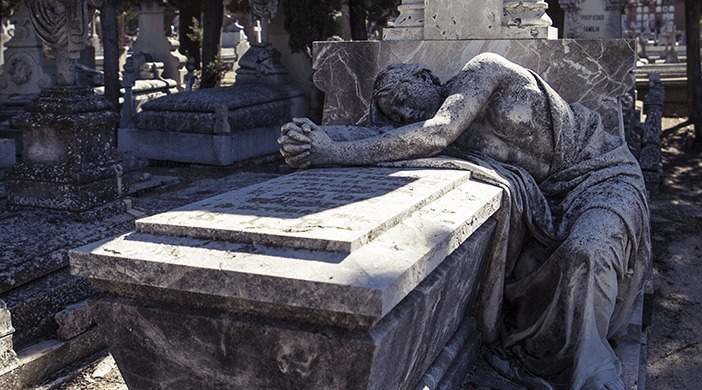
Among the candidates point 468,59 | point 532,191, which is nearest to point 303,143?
point 532,191

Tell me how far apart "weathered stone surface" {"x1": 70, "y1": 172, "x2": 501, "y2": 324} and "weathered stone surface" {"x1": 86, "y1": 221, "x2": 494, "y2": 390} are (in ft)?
0.24

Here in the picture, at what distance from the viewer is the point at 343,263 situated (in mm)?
2156

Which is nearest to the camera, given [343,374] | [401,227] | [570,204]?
[343,374]

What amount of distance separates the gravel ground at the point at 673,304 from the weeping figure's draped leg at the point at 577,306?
3.39 feet

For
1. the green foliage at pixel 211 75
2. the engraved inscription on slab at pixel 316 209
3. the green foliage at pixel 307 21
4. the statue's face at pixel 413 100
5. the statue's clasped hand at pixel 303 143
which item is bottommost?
the engraved inscription on slab at pixel 316 209

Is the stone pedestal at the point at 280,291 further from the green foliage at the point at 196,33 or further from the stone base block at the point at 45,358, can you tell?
the green foliage at the point at 196,33

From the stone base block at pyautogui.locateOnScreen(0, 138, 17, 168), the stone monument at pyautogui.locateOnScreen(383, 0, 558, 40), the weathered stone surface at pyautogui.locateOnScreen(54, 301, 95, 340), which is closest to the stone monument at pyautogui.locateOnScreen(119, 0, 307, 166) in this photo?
the stone base block at pyautogui.locateOnScreen(0, 138, 17, 168)

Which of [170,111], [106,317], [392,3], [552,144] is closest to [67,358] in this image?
[106,317]

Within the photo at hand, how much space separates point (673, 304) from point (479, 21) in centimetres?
227

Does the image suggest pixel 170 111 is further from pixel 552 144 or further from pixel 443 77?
pixel 552 144

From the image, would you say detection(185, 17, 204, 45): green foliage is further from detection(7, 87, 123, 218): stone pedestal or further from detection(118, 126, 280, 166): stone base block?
detection(7, 87, 123, 218): stone pedestal

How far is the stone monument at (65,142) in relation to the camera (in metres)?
5.36

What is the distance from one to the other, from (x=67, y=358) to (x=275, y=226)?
2.08 meters

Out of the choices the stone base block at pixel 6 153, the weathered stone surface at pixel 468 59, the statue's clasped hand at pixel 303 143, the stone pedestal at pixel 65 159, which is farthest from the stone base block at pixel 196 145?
the statue's clasped hand at pixel 303 143
